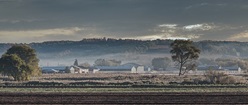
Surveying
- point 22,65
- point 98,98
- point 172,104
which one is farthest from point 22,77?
point 172,104

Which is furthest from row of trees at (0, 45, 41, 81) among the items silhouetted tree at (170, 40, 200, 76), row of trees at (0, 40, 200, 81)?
silhouetted tree at (170, 40, 200, 76)

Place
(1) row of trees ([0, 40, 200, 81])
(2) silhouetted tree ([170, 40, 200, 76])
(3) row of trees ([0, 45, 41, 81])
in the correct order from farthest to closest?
1. (2) silhouetted tree ([170, 40, 200, 76])
2. (1) row of trees ([0, 40, 200, 81])
3. (3) row of trees ([0, 45, 41, 81])

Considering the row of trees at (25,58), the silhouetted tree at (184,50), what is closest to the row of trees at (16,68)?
the row of trees at (25,58)

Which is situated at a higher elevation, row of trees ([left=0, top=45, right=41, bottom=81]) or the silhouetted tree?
the silhouetted tree

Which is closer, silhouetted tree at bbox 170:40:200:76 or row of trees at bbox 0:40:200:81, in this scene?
row of trees at bbox 0:40:200:81

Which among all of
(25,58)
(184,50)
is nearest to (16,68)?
(25,58)

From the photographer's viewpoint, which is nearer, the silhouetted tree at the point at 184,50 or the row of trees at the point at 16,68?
the row of trees at the point at 16,68

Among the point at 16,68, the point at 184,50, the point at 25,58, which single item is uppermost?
the point at 184,50

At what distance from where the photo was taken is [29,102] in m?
36.2

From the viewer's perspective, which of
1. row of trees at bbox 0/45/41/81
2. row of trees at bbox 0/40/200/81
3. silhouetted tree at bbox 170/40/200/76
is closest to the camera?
row of trees at bbox 0/45/41/81

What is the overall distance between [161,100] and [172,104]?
107 inches

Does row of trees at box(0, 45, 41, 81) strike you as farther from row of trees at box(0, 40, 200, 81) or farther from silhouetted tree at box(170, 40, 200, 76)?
silhouetted tree at box(170, 40, 200, 76)

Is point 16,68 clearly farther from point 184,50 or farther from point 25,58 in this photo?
point 184,50

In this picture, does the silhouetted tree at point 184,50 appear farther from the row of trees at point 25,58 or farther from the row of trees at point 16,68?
the row of trees at point 16,68
